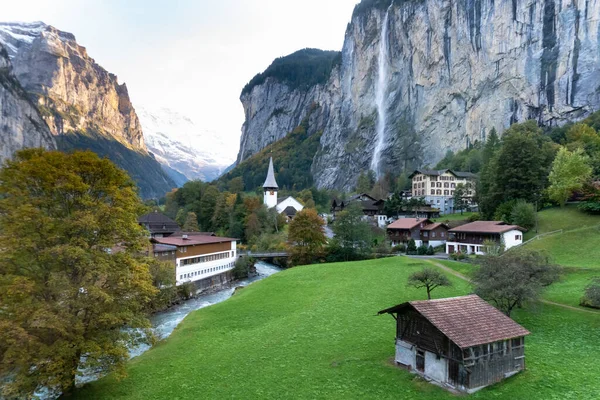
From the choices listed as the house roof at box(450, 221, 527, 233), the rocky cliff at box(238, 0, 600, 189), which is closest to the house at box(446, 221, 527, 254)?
the house roof at box(450, 221, 527, 233)

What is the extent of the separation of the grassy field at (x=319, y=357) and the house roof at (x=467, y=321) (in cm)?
204

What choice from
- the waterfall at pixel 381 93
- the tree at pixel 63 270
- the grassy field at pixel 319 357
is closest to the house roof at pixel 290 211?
the waterfall at pixel 381 93

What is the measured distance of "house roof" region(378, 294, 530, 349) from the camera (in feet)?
54.9

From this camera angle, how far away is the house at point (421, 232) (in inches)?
2468

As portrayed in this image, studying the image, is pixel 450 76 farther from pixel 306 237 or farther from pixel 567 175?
pixel 306 237

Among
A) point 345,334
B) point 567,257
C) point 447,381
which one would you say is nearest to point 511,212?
point 567,257

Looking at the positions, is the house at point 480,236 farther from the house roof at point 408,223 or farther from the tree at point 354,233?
the tree at point 354,233

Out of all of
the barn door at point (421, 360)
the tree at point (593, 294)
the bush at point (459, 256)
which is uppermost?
the tree at point (593, 294)

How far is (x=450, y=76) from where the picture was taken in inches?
4766

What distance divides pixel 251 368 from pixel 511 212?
48.9 metres

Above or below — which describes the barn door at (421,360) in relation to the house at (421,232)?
below

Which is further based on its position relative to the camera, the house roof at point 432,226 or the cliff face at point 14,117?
the cliff face at point 14,117

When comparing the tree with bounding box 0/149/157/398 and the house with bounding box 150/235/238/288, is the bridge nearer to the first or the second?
the house with bounding box 150/235/238/288

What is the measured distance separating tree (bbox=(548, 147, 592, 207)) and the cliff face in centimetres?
15557
